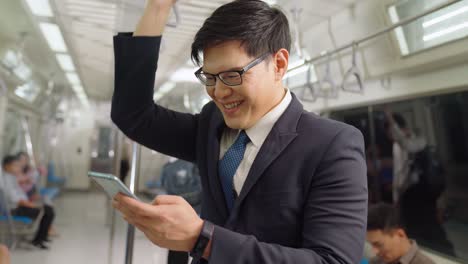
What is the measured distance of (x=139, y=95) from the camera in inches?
26.4

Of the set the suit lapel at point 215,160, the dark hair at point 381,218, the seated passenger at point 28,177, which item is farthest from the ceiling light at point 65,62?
the dark hair at point 381,218

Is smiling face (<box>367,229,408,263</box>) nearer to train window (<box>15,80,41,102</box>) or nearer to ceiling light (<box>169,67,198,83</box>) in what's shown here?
ceiling light (<box>169,67,198,83</box>)

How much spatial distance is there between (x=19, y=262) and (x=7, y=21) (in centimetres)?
140

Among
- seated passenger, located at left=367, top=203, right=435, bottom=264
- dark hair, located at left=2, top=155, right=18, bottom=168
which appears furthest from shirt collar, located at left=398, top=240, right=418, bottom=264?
dark hair, located at left=2, top=155, right=18, bottom=168

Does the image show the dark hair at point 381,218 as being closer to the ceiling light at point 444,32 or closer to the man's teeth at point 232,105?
the ceiling light at point 444,32

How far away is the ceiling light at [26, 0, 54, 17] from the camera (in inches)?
45.4

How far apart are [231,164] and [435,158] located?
1.69 meters

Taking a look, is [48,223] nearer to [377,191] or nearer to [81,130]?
[81,130]

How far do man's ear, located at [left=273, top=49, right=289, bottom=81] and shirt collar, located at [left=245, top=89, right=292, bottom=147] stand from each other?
0.20ft

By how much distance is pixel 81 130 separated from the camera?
170cm

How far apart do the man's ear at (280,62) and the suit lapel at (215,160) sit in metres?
0.16

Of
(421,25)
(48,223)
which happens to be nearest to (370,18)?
(421,25)

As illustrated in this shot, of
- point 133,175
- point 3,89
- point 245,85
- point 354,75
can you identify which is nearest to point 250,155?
point 245,85

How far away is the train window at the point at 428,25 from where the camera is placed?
4.75 feet
